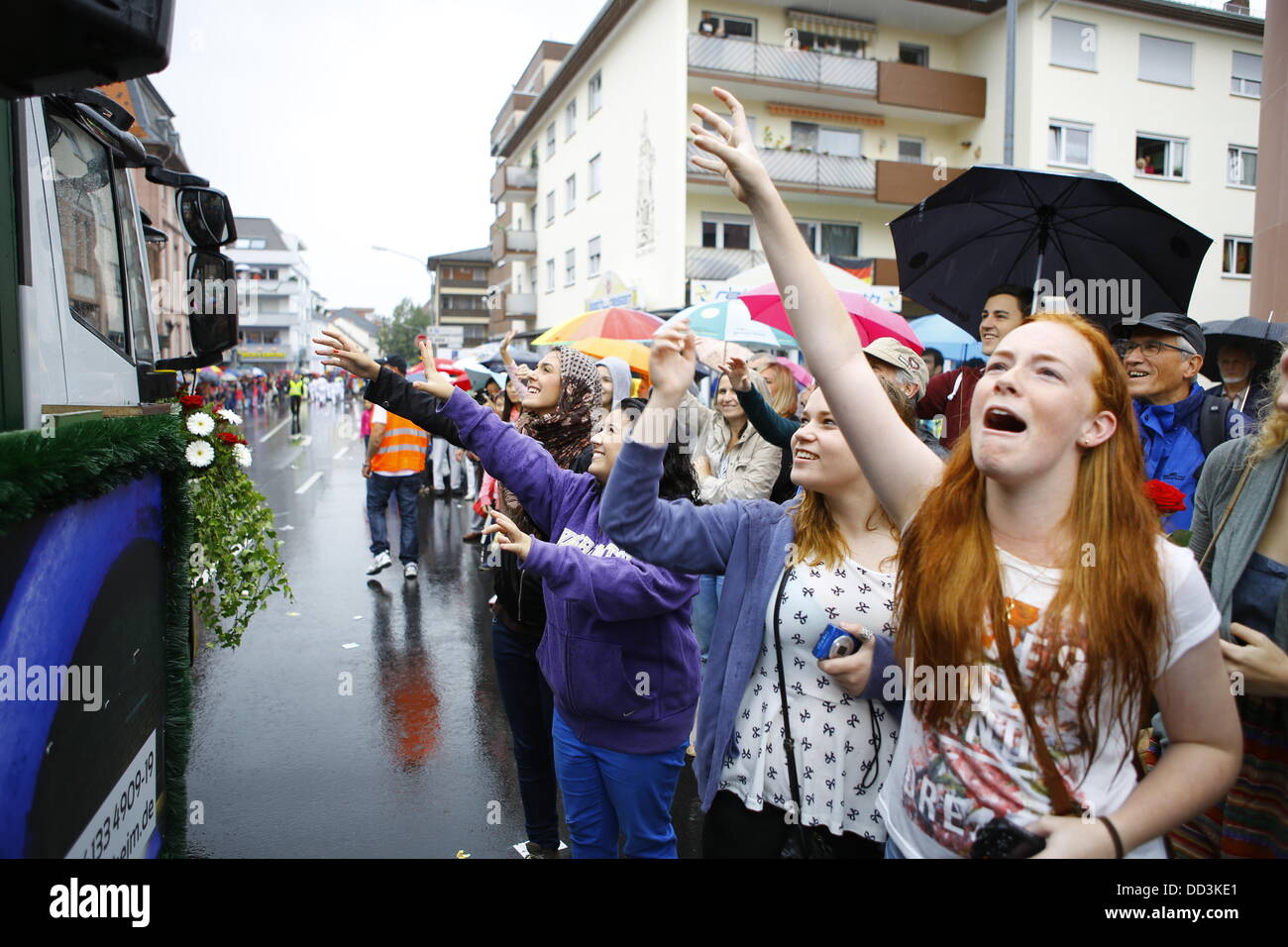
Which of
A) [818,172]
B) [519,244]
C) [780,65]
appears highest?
[780,65]

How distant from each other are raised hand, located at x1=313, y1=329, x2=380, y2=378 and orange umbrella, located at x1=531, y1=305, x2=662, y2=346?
554 cm

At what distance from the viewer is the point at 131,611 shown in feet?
8.28

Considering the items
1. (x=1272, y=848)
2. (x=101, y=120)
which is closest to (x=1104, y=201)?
(x=1272, y=848)

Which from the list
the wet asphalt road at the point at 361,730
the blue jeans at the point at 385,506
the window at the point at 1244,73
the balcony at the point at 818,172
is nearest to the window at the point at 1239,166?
the window at the point at 1244,73

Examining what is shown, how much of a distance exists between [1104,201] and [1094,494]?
10.8ft

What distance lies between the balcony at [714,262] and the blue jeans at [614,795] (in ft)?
73.3

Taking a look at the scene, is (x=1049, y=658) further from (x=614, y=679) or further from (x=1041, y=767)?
(x=614, y=679)

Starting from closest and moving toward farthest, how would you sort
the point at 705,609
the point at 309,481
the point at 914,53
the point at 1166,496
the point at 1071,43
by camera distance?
the point at 1166,496
the point at 705,609
the point at 309,481
the point at 1071,43
the point at 914,53

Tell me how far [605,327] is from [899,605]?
24.4 ft

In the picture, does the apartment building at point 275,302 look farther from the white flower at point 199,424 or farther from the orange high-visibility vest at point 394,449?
the white flower at point 199,424

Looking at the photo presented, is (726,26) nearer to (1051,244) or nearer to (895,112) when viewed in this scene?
(895,112)

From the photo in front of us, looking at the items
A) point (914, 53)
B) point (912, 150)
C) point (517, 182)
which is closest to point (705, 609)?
point (912, 150)

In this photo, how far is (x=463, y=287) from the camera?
82250 millimetres

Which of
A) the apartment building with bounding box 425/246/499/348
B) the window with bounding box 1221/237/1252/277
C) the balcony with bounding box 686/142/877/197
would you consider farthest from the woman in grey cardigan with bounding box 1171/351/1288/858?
the apartment building with bounding box 425/246/499/348
